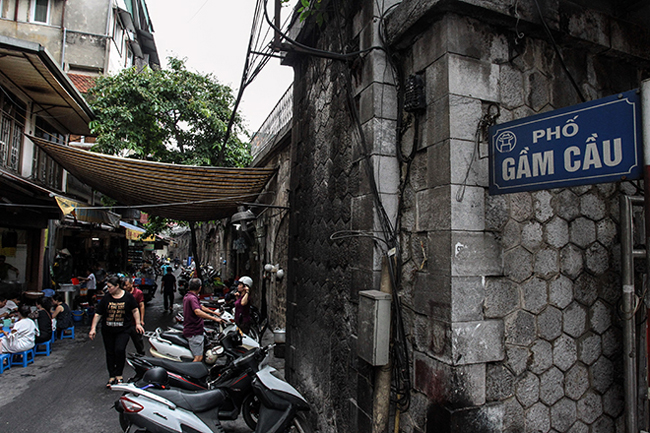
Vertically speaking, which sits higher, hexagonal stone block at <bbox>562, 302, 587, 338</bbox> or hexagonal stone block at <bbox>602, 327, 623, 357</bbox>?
hexagonal stone block at <bbox>562, 302, 587, 338</bbox>

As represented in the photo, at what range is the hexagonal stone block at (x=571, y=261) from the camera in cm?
305

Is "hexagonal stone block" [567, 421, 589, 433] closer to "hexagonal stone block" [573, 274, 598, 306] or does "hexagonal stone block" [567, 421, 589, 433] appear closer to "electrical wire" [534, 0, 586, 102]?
"hexagonal stone block" [573, 274, 598, 306]

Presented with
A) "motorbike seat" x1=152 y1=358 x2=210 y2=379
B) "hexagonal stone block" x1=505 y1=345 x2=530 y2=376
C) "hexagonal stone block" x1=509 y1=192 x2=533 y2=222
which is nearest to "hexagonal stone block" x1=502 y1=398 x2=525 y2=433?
"hexagonal stone block" x1=505 y1=345 x2=530 y2=376

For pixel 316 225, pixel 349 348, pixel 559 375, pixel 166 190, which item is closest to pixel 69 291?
pixel 166 190

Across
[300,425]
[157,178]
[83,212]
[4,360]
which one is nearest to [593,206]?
[300,425]

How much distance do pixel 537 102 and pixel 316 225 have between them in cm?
278

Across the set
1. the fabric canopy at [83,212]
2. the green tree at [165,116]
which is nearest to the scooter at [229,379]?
the fabric canopy at [83,212]

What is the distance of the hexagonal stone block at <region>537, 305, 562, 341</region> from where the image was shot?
2.94m

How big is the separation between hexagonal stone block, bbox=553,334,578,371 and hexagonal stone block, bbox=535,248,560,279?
500 millimetres

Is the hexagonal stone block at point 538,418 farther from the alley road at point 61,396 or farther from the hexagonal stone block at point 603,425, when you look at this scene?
the alley road at point 61,396

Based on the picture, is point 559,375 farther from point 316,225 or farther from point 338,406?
point 316,225

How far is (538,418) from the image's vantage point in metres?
2.89

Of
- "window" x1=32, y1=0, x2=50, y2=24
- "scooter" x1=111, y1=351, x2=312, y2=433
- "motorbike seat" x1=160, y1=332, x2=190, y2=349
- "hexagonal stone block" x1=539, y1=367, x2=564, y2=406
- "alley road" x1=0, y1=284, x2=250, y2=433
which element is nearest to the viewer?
"hexagonal stone block" x1=539, y1=367, x2=564, y2=406

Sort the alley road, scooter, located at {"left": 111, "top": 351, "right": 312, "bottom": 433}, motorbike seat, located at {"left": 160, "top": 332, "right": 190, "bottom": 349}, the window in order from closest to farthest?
scooter, located at {"left": 111, "top": 351, "right": 312, "bottom": 433} < the alley road < motorbike seat, located at {"left": 160, "top": 332, "right": 190, "bottom": 349} < the window
